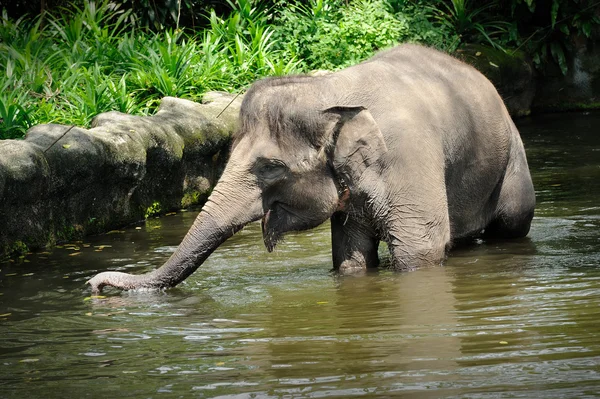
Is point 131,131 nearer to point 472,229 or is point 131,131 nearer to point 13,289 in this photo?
point 13,289

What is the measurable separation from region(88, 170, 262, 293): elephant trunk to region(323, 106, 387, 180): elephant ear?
0.62 m

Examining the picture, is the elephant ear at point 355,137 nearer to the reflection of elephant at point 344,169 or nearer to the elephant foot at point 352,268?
the reflection of elephant at point 344,169

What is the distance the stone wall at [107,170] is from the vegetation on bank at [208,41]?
816 mm

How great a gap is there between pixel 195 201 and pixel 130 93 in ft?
5.92

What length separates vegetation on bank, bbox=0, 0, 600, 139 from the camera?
39.9 feet

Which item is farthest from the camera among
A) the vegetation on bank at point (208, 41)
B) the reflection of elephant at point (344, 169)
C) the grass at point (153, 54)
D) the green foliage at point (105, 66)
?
→ the vegetation on bank at point (208, 41)

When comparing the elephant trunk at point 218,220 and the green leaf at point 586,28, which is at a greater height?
the green leaf at point 586,28

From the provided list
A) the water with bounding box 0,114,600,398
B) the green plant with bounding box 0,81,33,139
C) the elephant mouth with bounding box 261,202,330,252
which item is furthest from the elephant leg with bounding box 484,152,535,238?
the green plant with bounding box 0,81,33,139

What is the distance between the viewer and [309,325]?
611 centimetres

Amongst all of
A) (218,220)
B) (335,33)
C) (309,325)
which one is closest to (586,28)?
(335,33)

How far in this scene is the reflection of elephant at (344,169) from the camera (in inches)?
275

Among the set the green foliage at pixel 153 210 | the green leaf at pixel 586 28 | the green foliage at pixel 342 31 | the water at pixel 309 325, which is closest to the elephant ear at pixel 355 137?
the water at pixel 309 325

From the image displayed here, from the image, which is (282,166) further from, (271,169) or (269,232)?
(269,232)

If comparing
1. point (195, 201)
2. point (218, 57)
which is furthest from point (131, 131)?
point (218, 57)
